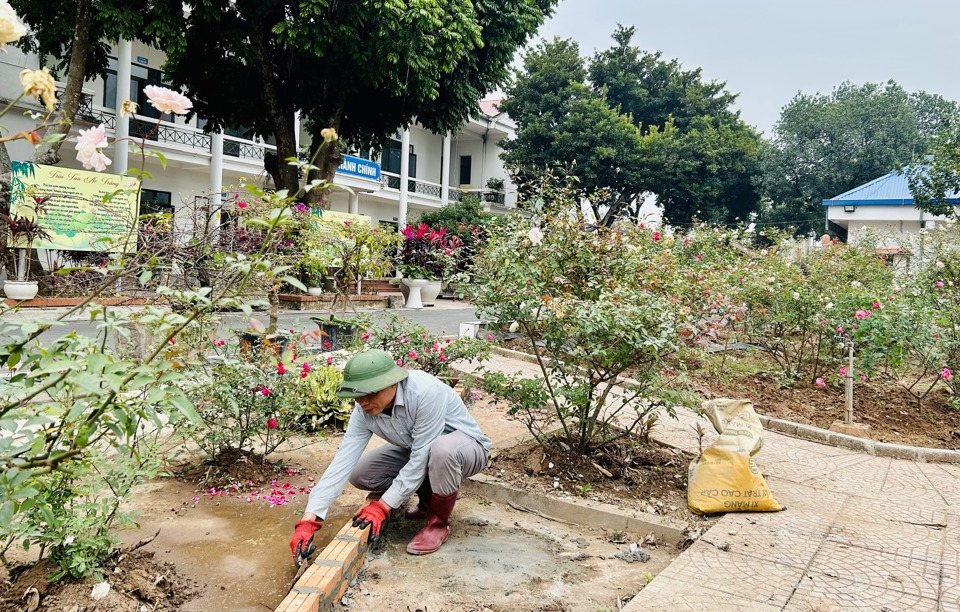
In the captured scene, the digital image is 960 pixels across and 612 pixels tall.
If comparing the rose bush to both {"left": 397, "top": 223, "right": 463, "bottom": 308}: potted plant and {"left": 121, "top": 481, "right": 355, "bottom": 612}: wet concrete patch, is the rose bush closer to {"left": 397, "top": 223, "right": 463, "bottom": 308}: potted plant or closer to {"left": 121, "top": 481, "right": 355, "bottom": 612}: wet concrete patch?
{"left": 121, "top": 481, "right": 355, "bottom": 612}: wet concrete patch

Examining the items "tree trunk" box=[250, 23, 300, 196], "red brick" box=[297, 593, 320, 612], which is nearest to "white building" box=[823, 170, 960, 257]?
"tree trunk" box=[250, 23, 300, 196]

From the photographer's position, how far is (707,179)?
28953 millimetres

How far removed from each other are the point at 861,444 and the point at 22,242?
1196 cm

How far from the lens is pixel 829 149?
31.2m

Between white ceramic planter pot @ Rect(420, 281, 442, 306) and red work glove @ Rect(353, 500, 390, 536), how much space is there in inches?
592

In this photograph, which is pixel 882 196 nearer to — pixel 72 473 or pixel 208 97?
pixel 208 97

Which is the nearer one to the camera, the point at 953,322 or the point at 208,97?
the point at 953,322

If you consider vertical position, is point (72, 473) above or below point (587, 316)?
below

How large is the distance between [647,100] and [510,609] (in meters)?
32.0

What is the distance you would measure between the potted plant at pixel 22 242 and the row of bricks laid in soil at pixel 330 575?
9.14m

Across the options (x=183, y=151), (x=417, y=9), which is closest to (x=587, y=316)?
(x=417, y=9)

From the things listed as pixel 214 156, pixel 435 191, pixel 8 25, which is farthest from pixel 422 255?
pixel 8 25

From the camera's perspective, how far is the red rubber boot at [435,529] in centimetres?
316

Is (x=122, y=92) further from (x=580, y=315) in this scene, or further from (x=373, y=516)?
(x=373, y=516)
